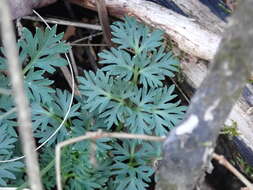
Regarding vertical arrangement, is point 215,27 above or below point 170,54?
above

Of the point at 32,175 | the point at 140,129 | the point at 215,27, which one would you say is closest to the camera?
the point at 32,175

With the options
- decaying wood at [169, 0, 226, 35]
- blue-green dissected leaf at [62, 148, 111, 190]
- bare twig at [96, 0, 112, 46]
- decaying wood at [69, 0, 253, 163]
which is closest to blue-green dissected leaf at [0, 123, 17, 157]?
A: blue-green dissected leaf at [62, 148, 111, 190]

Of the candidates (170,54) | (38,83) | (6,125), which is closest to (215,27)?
(170,54)

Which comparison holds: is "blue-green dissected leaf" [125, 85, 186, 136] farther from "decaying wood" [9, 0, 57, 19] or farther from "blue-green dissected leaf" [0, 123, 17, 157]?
"decaying wood" [9, 0, 57, 19]

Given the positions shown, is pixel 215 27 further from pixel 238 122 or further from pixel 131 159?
pixel 131 159

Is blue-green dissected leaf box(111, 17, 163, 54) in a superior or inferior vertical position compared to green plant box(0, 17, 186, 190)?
superior

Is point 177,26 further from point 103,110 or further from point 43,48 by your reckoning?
point 43,48

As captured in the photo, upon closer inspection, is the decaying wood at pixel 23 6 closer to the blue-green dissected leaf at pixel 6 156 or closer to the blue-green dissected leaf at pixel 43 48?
the blue-green dissected leaf at pixel 43 48
